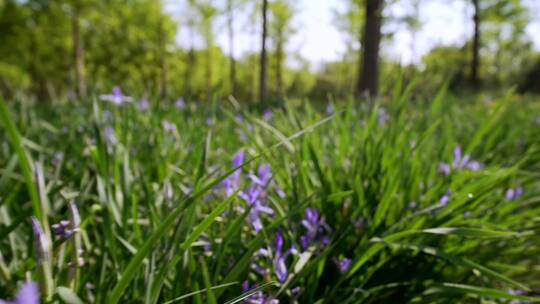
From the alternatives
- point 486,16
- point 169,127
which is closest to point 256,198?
point 169,127

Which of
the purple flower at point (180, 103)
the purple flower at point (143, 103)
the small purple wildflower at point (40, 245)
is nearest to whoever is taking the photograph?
the small purple wildflower at point (40, 245)

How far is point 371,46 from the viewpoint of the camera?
356 inches

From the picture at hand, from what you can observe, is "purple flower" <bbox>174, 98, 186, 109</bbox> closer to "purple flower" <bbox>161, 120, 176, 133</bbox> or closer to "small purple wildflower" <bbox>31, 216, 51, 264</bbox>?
"purple flower" <bbox>161, 120, 176, 133</bbox>

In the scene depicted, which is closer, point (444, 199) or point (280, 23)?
point (444, 199)

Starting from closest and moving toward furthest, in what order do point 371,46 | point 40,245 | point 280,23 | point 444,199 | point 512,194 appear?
point 40,245, point 444,199, point 512,194, point 371,46, point 280,23

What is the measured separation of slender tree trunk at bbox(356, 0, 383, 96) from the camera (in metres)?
8.95

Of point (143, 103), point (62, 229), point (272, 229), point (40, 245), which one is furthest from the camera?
point (143, 103)

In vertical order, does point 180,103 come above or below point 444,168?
above

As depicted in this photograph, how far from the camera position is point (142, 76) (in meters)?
28.2

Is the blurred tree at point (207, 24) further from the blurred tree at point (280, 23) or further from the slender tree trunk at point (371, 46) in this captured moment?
the slender tree trunk at point (371, 46)

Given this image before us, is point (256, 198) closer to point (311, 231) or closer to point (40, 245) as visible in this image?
point (311, 231)

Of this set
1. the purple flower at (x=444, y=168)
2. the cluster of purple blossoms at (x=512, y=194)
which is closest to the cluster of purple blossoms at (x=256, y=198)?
the purple flower at (x=444, y=168)

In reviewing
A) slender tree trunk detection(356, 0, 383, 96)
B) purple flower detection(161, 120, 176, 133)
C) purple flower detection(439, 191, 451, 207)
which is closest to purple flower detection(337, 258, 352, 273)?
purple flower detection(439, 191, 451, 207)

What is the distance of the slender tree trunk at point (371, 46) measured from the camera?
895 centimetres
